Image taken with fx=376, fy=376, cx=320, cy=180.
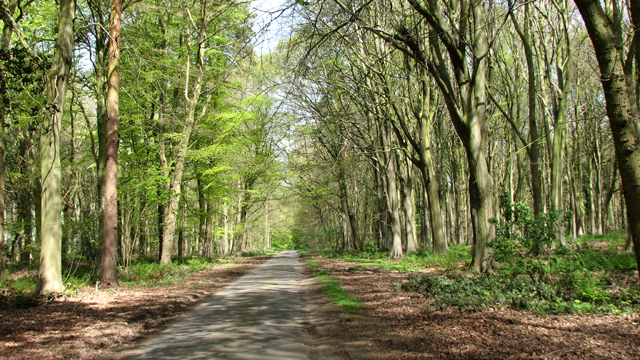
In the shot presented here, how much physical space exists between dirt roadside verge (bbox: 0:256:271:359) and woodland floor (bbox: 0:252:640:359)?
0.5 inches

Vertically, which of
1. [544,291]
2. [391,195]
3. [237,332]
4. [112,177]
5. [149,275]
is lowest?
[149,275]

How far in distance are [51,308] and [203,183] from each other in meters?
16.5

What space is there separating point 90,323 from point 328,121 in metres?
14.9

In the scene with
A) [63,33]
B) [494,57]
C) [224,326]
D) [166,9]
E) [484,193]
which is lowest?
[224,326]

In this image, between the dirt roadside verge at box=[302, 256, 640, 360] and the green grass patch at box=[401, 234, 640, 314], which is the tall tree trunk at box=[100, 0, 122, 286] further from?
the green grass patch at box=[401, 234, 640, 314]

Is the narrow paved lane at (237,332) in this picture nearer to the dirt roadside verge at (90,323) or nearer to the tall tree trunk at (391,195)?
the dirt roadside verge at (90,323)

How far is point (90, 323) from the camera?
262 inches

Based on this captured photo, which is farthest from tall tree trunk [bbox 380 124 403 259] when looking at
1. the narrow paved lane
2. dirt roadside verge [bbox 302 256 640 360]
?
dirt roadside verge [bbox 302 256 640 360]

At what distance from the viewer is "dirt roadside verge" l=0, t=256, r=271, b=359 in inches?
208

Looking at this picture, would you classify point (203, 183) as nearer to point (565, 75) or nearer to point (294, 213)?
point (565, 75)

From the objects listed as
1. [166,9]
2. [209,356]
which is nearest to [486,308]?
[209,356]

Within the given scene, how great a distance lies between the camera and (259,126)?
96.9ft

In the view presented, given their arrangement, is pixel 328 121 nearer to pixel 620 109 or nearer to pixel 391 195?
pixel 391 195

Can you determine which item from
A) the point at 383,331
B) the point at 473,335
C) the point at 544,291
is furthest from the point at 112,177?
the point at 544,291
